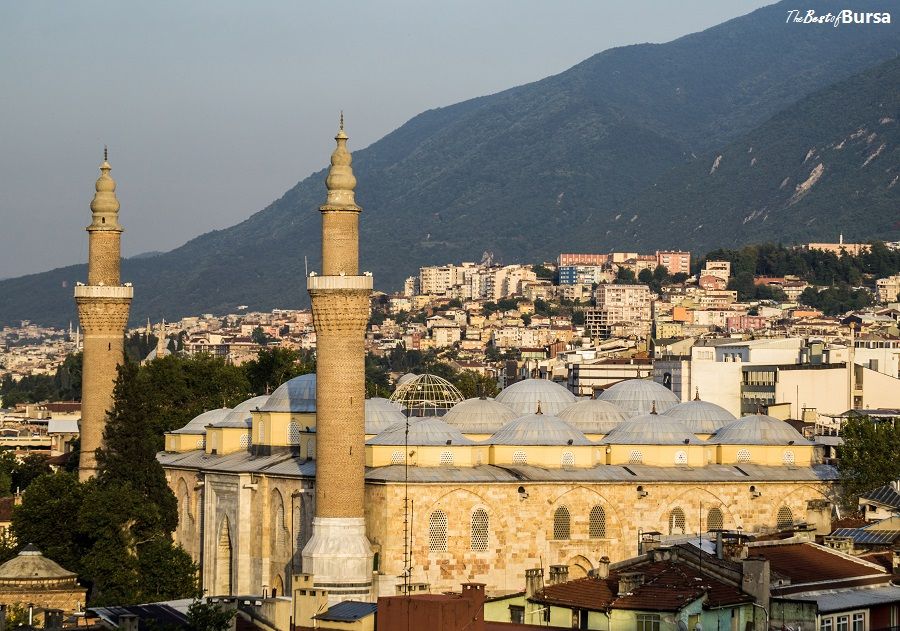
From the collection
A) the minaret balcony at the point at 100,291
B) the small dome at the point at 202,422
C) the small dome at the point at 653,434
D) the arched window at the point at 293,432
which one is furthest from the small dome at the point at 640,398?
the minaret balcony at the point at 100,291

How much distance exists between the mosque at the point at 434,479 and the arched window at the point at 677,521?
0.07 m

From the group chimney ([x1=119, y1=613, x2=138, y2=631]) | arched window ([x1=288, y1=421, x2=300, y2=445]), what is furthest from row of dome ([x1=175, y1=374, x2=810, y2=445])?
chimney ([x1=119, y1=613, x2=138, y2=631])

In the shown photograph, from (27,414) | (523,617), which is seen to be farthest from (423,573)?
(27,414)

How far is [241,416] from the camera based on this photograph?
6712 cm

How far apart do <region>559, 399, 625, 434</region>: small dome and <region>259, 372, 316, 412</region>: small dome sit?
26.6ft

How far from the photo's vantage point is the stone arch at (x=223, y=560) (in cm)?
6156

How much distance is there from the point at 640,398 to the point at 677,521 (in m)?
13.1

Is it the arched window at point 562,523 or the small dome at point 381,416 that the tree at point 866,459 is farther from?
the small dome at point 381,416

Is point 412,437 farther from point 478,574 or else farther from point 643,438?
point 643,438

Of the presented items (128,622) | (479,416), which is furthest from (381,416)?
(128,622)

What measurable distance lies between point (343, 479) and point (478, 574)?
19.5 ft

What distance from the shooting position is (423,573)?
53.5 m

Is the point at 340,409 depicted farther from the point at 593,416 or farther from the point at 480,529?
the point at 593,416

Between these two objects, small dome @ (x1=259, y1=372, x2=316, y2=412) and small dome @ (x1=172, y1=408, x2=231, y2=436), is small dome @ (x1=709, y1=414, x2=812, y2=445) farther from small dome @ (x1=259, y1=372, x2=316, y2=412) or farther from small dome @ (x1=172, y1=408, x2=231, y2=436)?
small dome @ (x1=172, y1=408, x2=231, y2=436)
